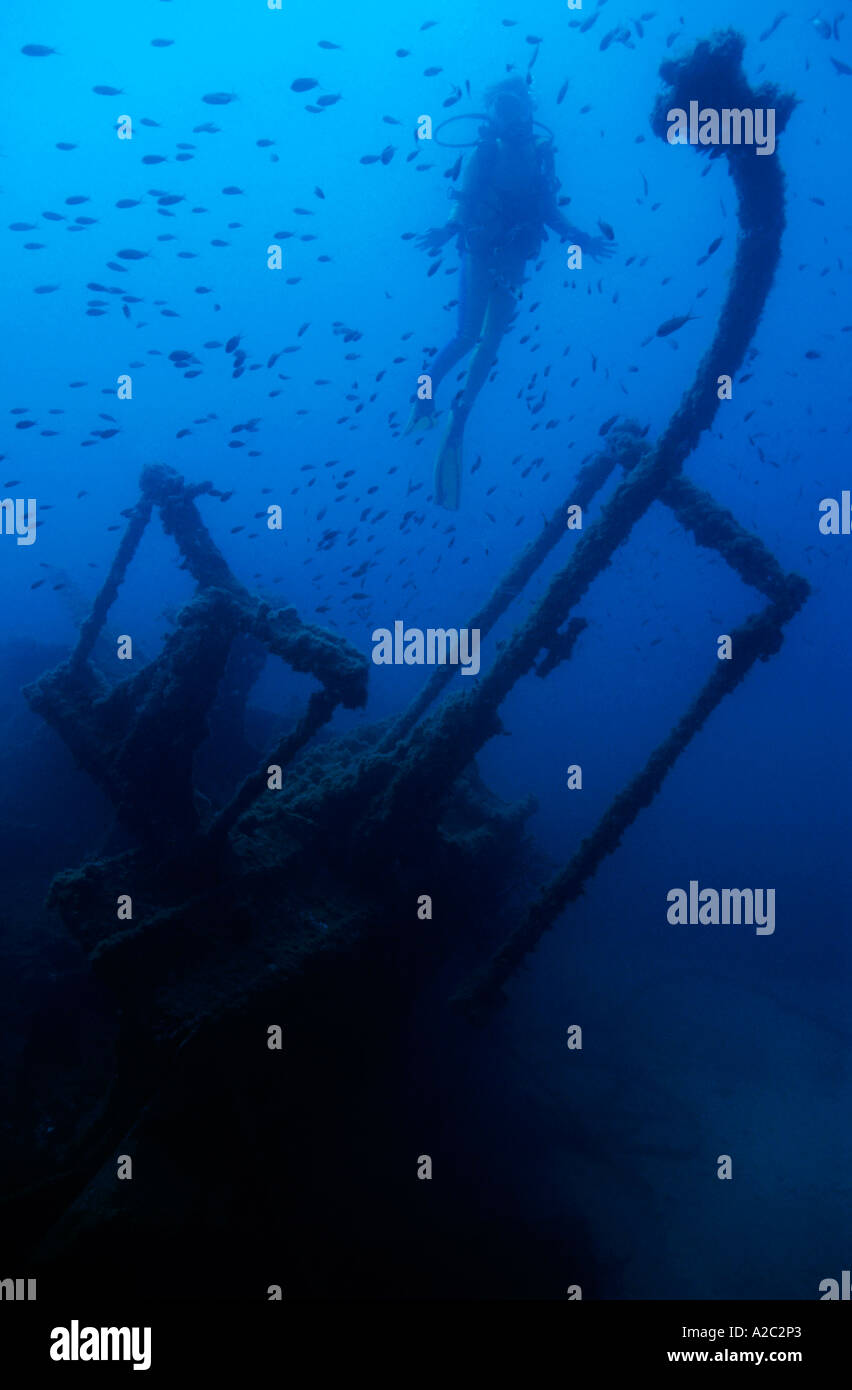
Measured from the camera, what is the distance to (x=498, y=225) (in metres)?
12.8

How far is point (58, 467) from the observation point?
369 feet

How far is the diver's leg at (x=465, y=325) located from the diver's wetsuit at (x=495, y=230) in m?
0.02

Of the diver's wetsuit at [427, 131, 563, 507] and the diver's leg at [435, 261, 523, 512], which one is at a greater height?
the diver's wetsuit at [427, 131, 563, 507]

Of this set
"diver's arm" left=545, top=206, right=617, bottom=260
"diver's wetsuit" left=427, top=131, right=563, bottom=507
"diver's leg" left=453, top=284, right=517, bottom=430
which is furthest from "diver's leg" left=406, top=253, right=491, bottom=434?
"diver's arm" left=545, top=206, right=617, bottom=260

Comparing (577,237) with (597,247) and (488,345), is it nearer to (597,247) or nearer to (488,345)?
(597,247)

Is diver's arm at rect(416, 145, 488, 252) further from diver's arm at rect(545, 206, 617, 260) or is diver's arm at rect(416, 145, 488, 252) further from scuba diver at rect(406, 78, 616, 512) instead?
diver's arm at rect(545, 206, 617, 260)

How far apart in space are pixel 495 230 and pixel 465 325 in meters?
1.86

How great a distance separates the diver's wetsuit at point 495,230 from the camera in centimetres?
1260

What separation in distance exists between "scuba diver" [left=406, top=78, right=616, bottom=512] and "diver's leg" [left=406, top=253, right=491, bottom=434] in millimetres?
21

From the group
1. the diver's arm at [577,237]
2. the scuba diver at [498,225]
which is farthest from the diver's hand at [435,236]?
the diver's arm at [577,237]

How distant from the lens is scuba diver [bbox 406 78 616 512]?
41.3ft

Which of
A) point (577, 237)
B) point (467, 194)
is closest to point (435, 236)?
point (467, 194)
